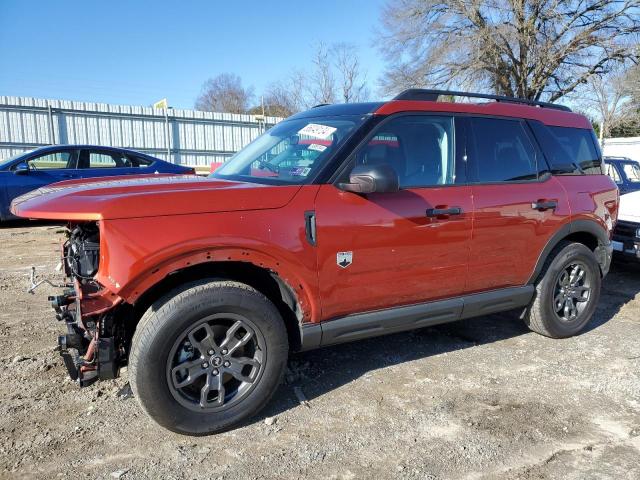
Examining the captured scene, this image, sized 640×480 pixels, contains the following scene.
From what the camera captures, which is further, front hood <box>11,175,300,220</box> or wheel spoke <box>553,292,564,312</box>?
wheel spoke <box>553,292,564,312</box>

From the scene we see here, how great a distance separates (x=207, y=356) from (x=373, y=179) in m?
1.43

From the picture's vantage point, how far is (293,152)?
11.6ft

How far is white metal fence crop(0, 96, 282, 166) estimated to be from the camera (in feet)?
59.9

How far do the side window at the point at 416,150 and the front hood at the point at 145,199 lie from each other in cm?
75

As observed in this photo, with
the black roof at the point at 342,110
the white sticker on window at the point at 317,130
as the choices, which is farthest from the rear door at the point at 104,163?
the white sticker on window at the point at 317,130

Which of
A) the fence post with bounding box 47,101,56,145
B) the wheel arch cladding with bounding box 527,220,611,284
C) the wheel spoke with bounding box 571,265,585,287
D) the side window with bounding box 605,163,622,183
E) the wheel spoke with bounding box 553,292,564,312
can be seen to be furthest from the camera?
the fence post with bounding box 47,101,56,145

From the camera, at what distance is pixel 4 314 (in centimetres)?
476

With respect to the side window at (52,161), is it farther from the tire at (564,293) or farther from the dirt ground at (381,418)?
the tire at (564,293)

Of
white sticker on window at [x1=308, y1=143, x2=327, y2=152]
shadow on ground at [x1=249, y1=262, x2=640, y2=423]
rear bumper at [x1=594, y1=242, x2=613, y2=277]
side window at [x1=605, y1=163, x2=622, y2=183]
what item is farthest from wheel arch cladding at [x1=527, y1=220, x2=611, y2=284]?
side window at [x1=605, y1=163, x2=622, y2=183]

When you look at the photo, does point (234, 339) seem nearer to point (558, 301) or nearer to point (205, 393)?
point (205, 393)

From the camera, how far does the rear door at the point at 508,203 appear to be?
376cm

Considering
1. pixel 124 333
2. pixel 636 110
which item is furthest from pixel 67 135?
pixel 636 110

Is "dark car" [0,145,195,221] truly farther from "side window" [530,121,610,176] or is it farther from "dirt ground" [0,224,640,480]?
"side window" [530,121,610,176]

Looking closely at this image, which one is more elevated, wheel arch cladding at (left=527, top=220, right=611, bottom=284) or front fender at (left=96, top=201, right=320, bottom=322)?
front fender at (left=96, top=201, right=320, bottom=322)
